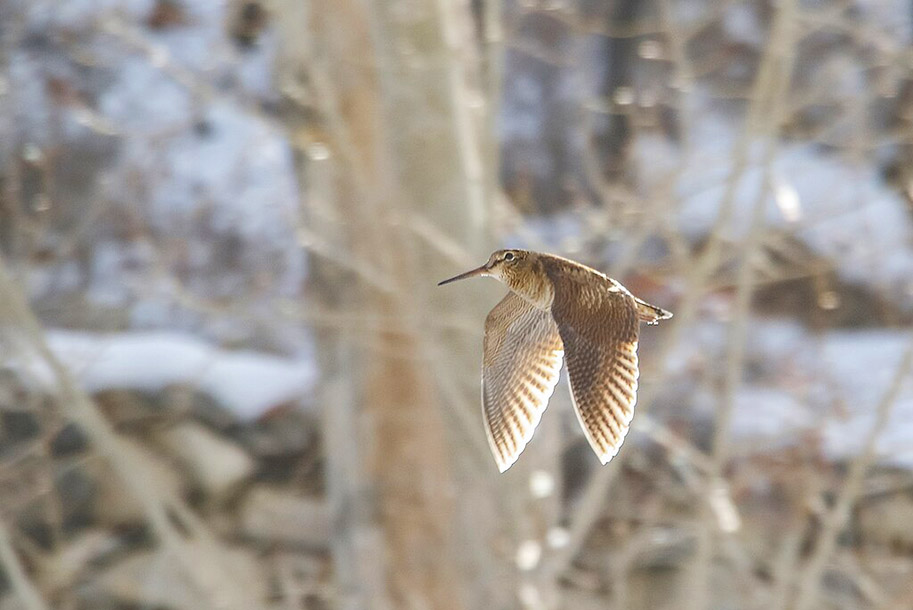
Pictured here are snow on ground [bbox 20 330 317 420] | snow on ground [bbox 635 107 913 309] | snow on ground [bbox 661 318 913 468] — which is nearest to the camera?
snow on ground [bbox 661 318 913 468]

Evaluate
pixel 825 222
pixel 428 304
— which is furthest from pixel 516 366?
pixel 825 222

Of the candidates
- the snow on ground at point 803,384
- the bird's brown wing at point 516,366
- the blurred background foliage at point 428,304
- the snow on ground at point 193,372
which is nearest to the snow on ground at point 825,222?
the blurred background foliage at point 428,304

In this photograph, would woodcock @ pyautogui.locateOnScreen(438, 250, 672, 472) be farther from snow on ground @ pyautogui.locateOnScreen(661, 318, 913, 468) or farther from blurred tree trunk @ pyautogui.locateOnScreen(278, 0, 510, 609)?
snow on ground @ pyautogui.locateOnScreen(661, 318, 913, 468)

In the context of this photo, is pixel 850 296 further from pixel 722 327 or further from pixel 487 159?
pixel 487 159

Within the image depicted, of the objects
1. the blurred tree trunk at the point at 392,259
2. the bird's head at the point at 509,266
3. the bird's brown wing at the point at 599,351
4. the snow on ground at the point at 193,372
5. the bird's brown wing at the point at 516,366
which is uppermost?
the bird's head at the point at 509,266

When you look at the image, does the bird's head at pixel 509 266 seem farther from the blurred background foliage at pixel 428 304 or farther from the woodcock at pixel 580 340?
the blurred background foliage at pixel 428 304

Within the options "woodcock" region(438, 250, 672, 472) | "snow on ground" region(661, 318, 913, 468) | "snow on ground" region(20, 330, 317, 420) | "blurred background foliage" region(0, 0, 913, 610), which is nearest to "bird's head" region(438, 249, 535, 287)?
"woodcock" region(438, 250, 672, 472)

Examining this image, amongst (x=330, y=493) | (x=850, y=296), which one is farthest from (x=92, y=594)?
(x=850, y=296)
